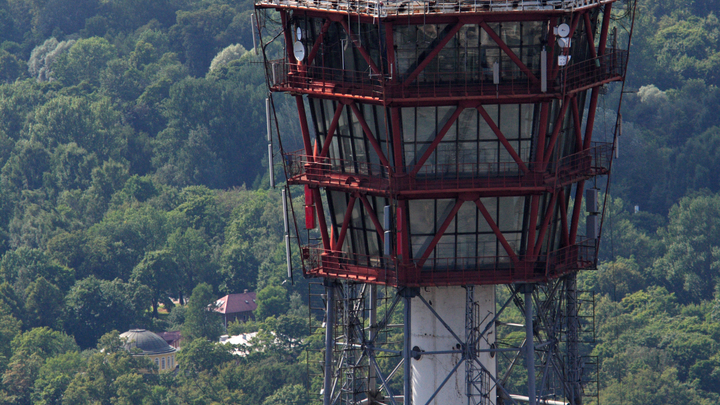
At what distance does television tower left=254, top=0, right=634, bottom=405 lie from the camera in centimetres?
7688

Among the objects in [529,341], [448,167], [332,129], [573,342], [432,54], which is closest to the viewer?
[432,54]

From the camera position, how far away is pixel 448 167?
78.3m

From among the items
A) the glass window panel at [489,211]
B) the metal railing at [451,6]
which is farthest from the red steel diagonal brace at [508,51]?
the glass window panel at [489,211]

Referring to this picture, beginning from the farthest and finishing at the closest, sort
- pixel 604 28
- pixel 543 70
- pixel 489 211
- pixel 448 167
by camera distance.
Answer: pixel 604 28 → pixel 489 211 → pixel 448 167 → pixel 543 70

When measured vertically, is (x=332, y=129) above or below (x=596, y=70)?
below

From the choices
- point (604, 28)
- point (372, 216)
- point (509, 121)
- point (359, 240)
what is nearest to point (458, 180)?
point (509, 121)

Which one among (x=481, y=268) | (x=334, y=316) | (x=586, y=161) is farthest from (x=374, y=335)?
(x=586, y=161)

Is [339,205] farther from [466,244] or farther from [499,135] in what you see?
[499,135]

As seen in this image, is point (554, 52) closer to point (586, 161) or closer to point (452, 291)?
point (586, 161)

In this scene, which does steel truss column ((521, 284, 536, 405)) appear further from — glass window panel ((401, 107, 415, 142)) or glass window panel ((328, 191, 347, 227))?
glass window panel ((328, 191, 347, 227))

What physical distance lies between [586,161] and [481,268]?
796 centimetres

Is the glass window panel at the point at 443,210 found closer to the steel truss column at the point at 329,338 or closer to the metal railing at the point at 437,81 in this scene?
the metal railing at the point at 437,81

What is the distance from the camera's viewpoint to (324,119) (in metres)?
82.2

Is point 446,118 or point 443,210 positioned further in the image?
point 443,210
